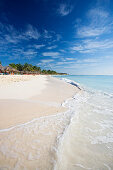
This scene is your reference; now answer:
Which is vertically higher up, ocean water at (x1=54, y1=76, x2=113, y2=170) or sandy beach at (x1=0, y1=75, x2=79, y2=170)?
sandy beach at (x1=0, y1=75, x2=79, y2=170)

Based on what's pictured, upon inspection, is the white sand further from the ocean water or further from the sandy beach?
the ocean water

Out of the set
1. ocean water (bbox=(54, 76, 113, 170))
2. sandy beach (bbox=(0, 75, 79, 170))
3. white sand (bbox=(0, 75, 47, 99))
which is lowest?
ocean water (bbox=(54, 76, 113, 170))

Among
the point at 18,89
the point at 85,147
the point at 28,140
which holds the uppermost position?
the point at 18,89

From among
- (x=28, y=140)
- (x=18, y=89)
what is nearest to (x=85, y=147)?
(x=28, y=140)

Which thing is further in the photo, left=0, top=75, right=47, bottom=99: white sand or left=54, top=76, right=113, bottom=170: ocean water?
left=0, top=75, right=47, bottom=99: white sand

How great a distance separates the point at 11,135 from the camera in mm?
1987

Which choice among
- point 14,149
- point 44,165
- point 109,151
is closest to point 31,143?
point 14,149

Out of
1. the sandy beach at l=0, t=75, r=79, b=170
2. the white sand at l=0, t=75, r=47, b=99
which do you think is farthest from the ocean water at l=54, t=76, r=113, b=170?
the white sand at l=0, t=75, r=47, b=99

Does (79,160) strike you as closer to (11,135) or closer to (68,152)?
(68,152)

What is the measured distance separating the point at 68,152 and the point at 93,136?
0.98 meters

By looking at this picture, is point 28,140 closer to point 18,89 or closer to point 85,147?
point 85,147

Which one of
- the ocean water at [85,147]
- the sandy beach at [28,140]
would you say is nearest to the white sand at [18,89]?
the sandy beach at [28,140]

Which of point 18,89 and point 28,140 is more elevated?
point 18,89

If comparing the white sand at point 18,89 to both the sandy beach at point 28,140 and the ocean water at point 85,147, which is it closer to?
the sandy beach at point 28,140
